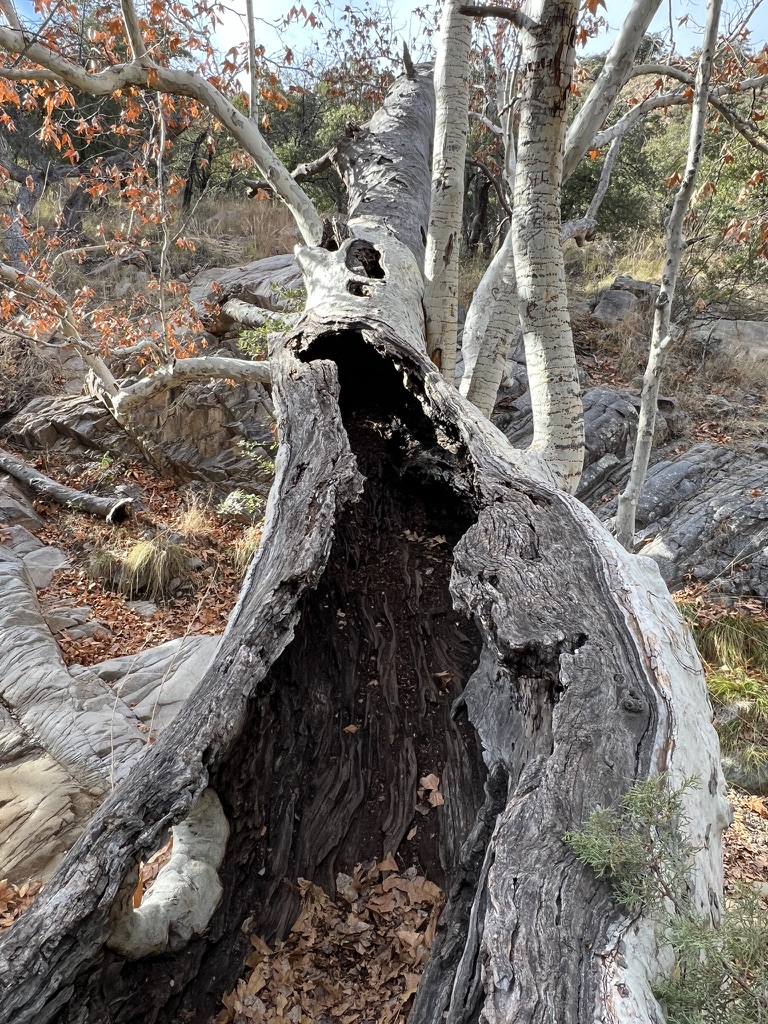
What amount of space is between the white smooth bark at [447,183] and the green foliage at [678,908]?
3358 millimetres

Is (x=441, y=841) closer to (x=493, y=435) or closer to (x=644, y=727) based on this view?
(x=644, y=727)

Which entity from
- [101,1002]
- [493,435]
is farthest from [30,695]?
[493,435]

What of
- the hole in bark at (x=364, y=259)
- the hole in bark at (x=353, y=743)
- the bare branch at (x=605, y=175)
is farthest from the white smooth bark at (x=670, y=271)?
the bare branch at (x=605, y=175)

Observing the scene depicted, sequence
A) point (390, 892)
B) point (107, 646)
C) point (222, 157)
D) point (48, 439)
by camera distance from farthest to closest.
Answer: point (222, 157) → point (48, 439) → point (107, 646) → point (390, 892)

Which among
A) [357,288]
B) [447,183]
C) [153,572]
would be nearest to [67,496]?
[153,572]

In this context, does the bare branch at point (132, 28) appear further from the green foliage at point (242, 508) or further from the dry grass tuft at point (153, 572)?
the green foliage at point (242, 508)

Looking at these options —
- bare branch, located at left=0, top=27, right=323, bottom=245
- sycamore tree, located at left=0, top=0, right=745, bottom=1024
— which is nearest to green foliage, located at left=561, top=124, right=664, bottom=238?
bare branch, located at left=0, top=27, right=323, bottom=245

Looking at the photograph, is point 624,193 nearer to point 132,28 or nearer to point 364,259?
point 364,259

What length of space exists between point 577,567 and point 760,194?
27.8 feet

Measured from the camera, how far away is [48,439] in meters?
7.61

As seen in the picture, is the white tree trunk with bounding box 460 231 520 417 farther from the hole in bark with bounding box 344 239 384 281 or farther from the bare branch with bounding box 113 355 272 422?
the bare branch with bounding box 113 355 272 422

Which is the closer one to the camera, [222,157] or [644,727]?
[644,727]

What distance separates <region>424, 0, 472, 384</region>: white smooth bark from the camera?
3.73 m

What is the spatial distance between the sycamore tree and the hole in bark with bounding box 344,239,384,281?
0.83ft
